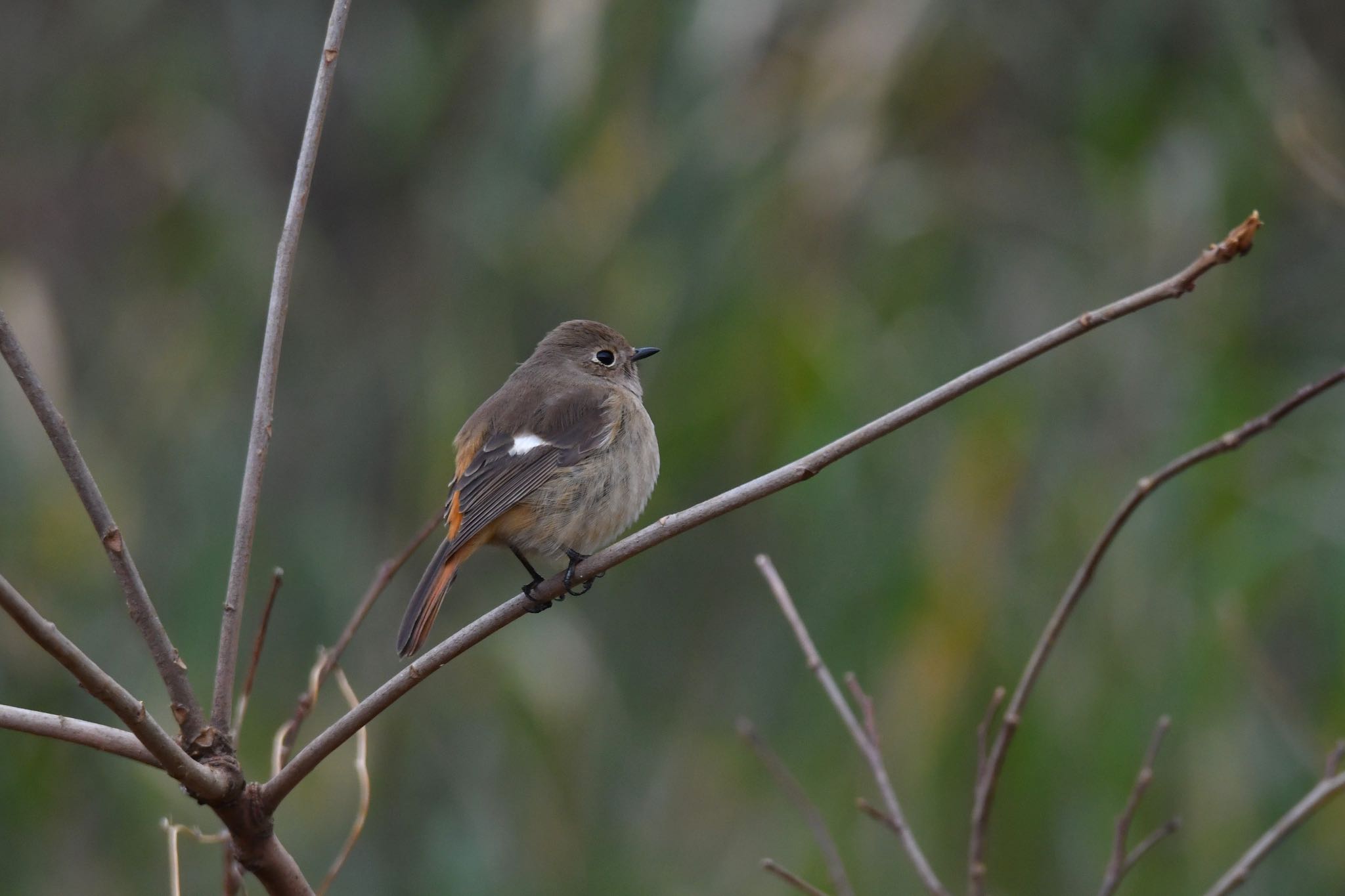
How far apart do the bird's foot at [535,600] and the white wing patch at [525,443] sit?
0.27 meters

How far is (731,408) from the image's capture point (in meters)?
4.04

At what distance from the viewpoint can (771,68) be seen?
4500 mm

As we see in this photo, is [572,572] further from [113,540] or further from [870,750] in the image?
[113,540]

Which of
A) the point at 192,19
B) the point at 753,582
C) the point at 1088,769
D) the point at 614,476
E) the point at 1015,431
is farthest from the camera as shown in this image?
the point at 192,19

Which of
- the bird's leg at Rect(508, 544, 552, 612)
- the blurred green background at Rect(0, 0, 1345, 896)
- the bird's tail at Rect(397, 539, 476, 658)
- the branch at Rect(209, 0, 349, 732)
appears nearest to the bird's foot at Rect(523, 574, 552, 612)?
the bird's leg at Rect(508, 544, 552, 612)

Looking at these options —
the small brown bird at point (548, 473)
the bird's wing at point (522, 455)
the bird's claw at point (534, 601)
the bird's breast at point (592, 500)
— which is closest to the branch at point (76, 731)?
the bird's claw at point (534, 601)

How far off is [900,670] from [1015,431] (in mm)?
702

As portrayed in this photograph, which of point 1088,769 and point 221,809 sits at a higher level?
point 221,809

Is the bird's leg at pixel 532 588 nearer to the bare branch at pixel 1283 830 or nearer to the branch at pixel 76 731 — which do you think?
the branch at pixel 76 731

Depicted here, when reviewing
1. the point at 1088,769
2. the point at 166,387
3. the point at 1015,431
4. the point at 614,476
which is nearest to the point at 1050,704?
the point at 1088,769

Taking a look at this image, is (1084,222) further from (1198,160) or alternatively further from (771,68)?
(771,68)

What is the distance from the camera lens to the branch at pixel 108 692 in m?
1.18

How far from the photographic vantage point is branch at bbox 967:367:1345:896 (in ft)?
4.67

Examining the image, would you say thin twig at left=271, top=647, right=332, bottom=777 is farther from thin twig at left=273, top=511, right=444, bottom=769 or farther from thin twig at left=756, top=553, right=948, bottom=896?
thin twig at left=756, top=553, right=948, bottom=896
